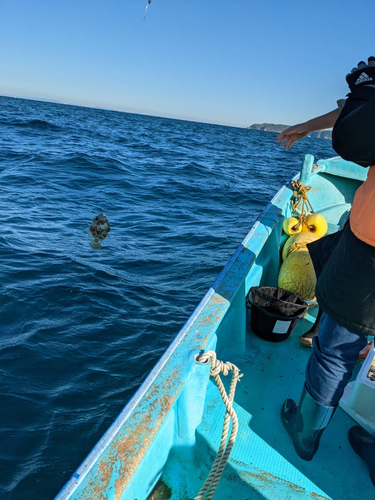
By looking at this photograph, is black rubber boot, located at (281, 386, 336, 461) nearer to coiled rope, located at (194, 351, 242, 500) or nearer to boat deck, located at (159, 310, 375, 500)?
boat deck, located at (159, 310, 375, 500)

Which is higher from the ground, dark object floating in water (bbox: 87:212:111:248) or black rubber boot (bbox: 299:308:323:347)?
black rubber boot (bbox: 299:308:323:347)

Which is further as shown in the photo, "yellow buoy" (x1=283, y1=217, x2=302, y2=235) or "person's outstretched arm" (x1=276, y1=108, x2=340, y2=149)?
"yellow buoy" (x1=283, y1=217, x2=302, y2=235)

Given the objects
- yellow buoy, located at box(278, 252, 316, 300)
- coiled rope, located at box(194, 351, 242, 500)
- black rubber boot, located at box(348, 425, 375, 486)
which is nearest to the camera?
coiled rope, located at box(194, 351, 242, 500)

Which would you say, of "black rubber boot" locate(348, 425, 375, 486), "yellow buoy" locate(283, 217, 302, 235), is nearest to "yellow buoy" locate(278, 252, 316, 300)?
"yellow buoy" locate(283, 217, 302, 235)

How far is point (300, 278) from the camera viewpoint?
3633 millimetres

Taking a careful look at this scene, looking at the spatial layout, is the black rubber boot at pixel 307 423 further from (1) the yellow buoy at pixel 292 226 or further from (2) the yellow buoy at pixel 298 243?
(1) the yellow buoy at pixel 292 226

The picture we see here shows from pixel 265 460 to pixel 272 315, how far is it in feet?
3.52

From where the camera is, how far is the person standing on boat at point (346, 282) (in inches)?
55.8

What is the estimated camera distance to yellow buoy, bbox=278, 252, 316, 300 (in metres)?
3.62

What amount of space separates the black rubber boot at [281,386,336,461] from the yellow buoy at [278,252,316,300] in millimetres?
1538

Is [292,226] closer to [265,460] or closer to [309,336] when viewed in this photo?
[309,336]

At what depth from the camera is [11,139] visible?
2194 cm

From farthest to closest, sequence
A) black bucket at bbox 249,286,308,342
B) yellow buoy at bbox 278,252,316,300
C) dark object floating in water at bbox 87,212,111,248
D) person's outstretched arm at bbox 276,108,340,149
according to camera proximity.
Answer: dark object floating in water at bbox 87,212,111,248 → yellow buoy at bbox 278,252,316,300 → black bucket at bbox 249,286,308,342 → person's outstretched arm at bbox 276,108,340,149

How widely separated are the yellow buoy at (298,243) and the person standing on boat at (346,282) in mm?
2189
